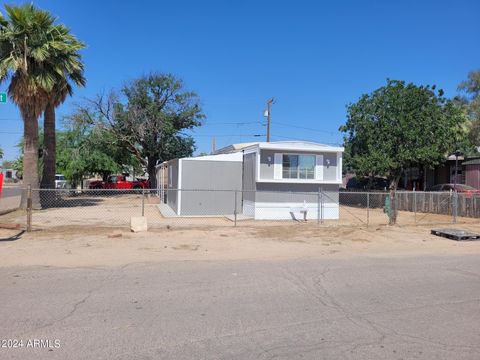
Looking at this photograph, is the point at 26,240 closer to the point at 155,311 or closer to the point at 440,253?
the point at 155,311

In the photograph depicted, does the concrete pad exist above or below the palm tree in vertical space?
below

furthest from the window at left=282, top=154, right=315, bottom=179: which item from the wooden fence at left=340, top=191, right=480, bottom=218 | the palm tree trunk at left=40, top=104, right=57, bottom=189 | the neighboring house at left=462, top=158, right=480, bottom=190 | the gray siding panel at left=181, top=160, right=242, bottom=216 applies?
the neighboring house at left=462, top=158, right=480, bottom=190

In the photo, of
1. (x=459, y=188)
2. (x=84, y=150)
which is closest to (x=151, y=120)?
(x=84, y=150)

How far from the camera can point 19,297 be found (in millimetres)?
5996

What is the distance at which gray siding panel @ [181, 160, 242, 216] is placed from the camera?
65.3ft

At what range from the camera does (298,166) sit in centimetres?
1942

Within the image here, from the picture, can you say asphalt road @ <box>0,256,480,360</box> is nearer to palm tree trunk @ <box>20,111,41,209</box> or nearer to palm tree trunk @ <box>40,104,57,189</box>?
palm tree trunk @ <box>20,111,41,209</box>

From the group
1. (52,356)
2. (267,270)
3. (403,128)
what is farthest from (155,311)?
(403,128)

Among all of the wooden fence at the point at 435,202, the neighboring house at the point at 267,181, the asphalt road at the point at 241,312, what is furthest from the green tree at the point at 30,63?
the wooden fence at the point at 435,202

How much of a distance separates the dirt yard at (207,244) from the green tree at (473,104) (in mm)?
27052

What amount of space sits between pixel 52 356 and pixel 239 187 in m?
16.9

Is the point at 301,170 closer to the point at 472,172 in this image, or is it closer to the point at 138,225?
the point at 138,225

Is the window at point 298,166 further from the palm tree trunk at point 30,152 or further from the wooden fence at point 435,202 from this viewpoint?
the palm tree trunk at point 30,152

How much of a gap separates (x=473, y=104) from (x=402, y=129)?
1543cm
